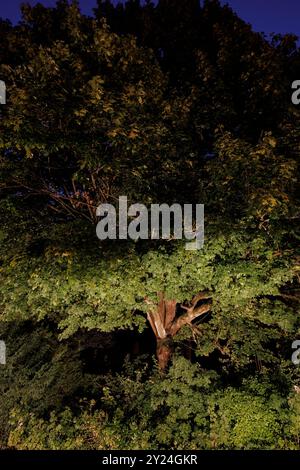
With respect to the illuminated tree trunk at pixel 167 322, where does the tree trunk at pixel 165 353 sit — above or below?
below

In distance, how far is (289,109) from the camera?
6309 mm

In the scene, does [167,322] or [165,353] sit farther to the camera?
[167,322]

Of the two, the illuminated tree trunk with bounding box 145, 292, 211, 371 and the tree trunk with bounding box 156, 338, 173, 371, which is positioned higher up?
the illuminated tree trunk with bounding box 145, 292, 211, 371

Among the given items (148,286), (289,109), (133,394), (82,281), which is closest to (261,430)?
(133,394)

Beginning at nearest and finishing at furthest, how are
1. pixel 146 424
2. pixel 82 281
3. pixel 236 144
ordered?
pixel 82 281 → pixel 236 144 → pixel 146 424

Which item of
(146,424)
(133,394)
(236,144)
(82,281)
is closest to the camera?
(82,281)

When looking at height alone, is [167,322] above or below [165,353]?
above

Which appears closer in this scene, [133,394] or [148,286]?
[148,286]

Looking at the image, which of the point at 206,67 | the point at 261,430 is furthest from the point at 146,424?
the point at 206,67

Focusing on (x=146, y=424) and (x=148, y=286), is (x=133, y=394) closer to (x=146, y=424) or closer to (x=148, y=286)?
(x=146, y=424)

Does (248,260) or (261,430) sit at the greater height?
(248,260)
